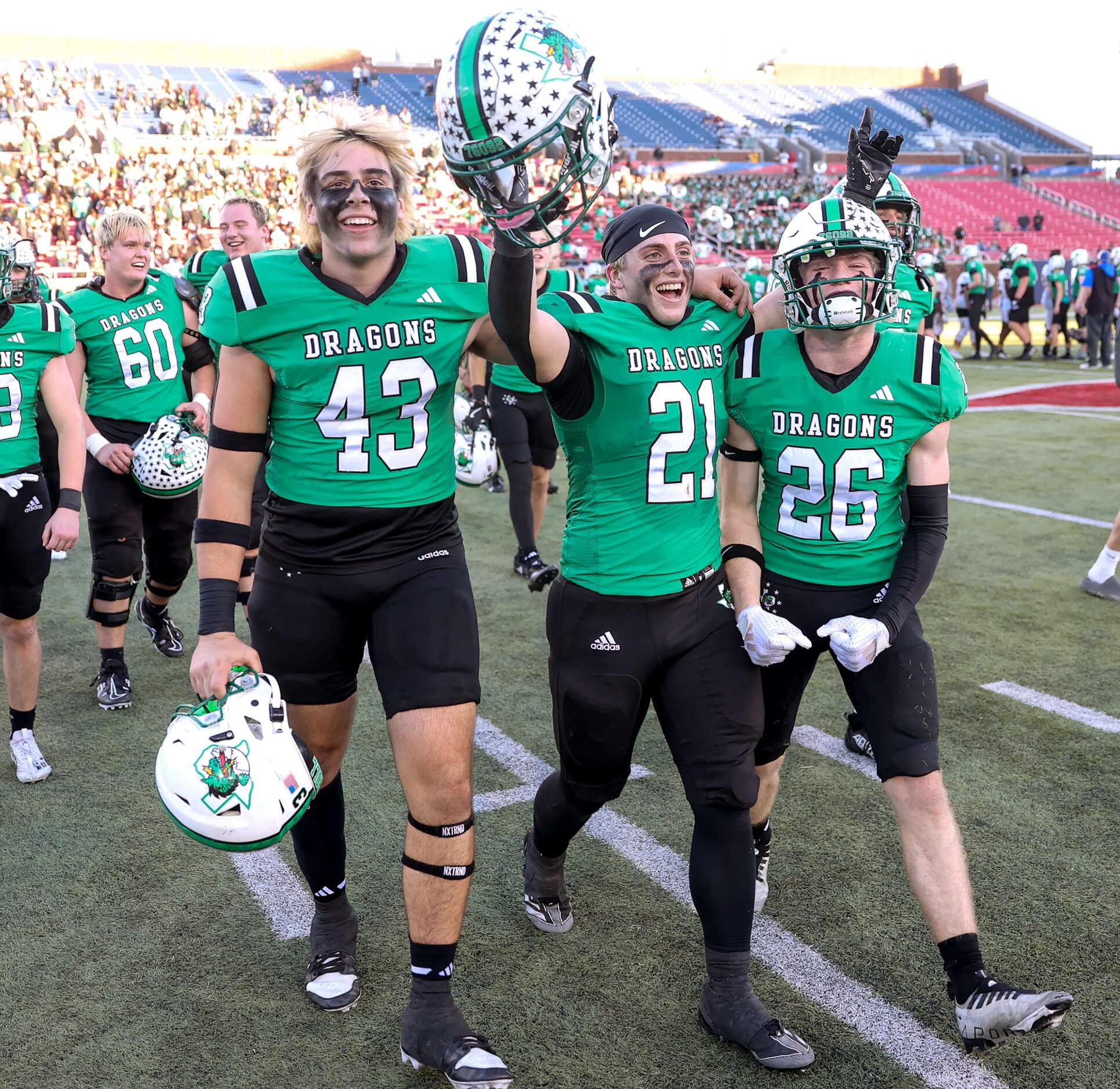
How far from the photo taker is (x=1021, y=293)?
18.4 metres

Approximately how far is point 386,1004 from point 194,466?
290 centimetres

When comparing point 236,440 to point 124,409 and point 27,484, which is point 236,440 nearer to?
point 27,484

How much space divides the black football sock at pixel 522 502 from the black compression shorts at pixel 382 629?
4091mm

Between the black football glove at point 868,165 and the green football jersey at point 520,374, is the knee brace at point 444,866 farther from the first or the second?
the green football jersey at point 520,374

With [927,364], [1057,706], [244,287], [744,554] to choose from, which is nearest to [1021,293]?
[1057,706]

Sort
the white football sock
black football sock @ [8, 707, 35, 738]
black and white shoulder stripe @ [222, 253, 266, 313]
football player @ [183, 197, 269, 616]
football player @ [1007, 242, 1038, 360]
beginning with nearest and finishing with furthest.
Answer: black and white shoulder stripe @ [222, 253, 266, 313]
black football sock @ [8, 707, 35, 738]
football player @ [183, 197, 269, 616]
the white football sock
football player @ [1007, 242, 1038, 360]

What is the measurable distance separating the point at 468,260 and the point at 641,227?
0.48 m

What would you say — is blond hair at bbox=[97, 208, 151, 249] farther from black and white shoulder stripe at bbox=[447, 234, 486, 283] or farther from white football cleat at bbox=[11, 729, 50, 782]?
black and white shoulder stripe at bbox=[447, 234, 486, 283]

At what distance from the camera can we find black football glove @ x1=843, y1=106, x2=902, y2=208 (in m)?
3.32

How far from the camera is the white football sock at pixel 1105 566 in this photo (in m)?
6.16

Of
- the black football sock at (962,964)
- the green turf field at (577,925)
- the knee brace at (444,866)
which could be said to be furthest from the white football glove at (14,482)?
the black football sock at (962,964)

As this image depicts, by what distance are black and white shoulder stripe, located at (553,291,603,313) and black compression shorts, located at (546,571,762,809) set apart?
723mm

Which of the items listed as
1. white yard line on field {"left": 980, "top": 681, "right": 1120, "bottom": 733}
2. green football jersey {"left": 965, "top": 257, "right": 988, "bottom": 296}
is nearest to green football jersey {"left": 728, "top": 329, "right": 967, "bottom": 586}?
white yard line on field {"left": 980, "top": 681, "right": 1120, "bottom": 733}

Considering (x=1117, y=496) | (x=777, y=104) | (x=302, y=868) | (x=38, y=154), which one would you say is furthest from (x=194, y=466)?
(x=777, y=104)
